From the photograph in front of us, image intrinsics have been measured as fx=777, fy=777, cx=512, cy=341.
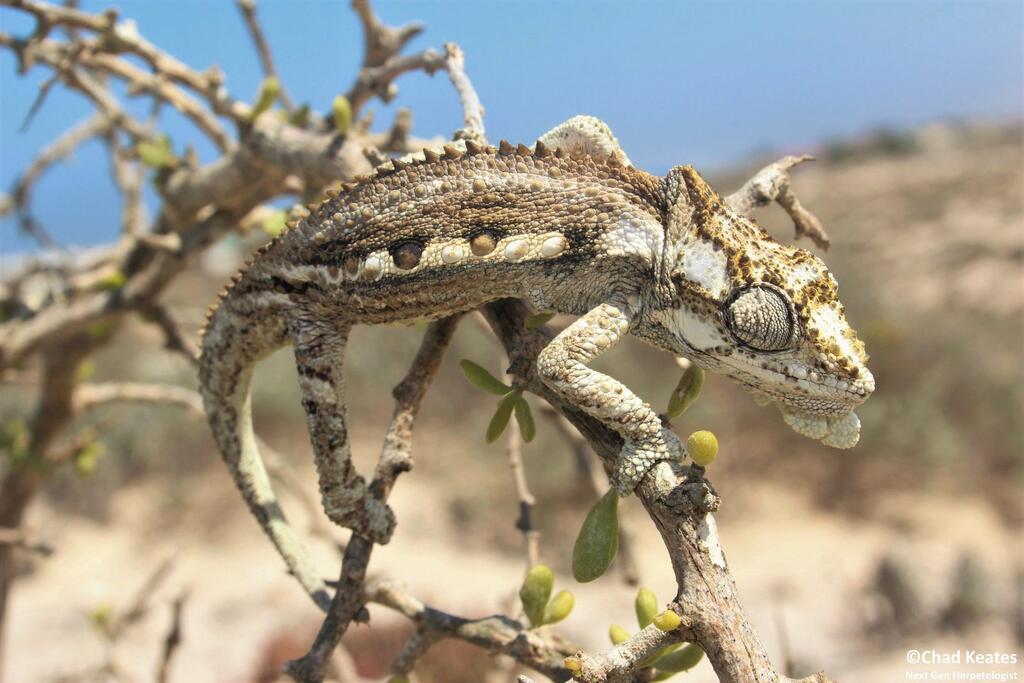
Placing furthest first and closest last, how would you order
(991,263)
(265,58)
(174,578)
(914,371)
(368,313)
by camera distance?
(991,263)
(914,371)
(174,578)
(265,58)
(368,313)

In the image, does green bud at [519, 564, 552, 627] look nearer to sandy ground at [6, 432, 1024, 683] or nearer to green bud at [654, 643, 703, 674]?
green bud at [654, 643, 703, 674]

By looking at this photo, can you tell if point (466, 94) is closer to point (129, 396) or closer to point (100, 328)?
point (100, 328)

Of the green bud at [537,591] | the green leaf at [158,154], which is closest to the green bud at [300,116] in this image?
the green leaf at [158,154]

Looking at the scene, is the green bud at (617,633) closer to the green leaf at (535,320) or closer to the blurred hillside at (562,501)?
the green leaf at (535,320)

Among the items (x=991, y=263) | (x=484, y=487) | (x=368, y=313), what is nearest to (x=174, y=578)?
(x=484, y=487)

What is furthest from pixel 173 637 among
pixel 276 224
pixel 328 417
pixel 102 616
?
pixel 276 224

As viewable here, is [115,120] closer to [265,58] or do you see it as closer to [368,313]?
[265,58]
